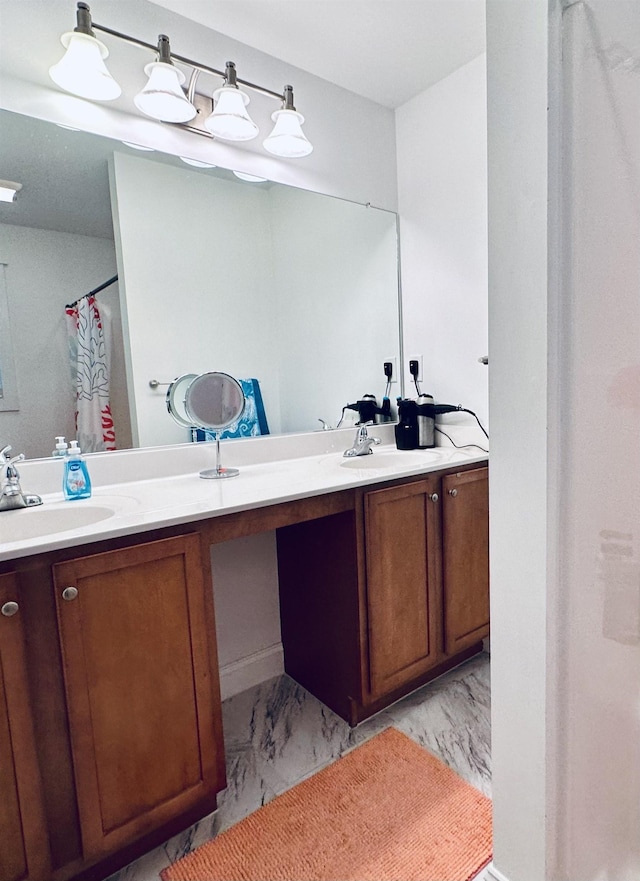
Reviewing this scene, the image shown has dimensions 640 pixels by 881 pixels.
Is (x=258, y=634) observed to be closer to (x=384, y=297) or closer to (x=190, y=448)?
(x=190, y=448)

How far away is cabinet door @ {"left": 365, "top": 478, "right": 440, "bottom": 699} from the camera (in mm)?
1482

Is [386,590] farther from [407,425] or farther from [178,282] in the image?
[178,282]

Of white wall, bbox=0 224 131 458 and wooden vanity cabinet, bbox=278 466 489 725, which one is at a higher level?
white wall, bbox=0 224 131 458

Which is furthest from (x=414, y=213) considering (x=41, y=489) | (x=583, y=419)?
(x=41, y=489)

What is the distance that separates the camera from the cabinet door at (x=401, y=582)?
1482mm

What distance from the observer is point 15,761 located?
893mm

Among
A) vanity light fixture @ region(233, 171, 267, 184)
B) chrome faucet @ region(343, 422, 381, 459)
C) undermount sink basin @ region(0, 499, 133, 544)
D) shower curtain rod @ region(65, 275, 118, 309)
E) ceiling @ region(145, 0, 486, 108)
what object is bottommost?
undermount sink basin @ region(0, 499, 133, 544)

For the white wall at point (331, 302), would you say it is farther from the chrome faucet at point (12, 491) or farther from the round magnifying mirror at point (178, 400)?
the chrome faucet at point (12, 491)

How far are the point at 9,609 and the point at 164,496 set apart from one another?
50cm

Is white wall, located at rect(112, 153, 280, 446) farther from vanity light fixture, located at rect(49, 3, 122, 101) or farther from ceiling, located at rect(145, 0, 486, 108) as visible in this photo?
ceiling, located at rect(145, 0, 486, 108)

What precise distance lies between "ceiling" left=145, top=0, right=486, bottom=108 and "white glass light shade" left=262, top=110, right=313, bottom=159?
243 millimetres

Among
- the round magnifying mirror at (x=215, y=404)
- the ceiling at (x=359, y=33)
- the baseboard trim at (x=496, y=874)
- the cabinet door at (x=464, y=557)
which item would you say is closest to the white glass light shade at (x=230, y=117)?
the ceiling at (x=359, y=33)

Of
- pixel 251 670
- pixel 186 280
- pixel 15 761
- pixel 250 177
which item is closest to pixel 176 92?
pixel 250 177

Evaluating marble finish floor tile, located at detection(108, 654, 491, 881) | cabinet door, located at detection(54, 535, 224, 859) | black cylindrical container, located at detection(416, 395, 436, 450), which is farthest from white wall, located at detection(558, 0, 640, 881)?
black cylindrical container, located at detection(416, 395, 436, 450)
